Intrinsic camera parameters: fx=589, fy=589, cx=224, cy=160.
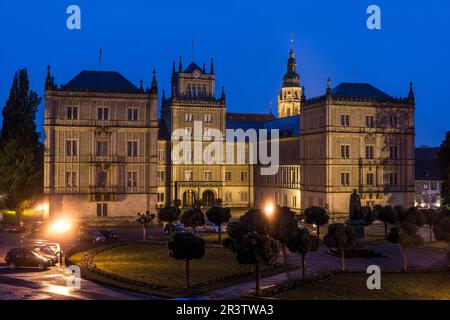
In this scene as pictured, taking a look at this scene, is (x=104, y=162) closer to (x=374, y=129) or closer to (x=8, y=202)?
(x=8, y=202)

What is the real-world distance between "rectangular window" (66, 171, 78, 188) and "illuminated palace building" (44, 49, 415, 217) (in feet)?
0.42

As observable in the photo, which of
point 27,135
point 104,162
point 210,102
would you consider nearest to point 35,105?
point 27,135

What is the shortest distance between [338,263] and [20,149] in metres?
44.7

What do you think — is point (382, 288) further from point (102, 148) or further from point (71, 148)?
point (71, 148)

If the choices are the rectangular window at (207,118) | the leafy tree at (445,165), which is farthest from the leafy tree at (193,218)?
the rectangular window at (207,118)

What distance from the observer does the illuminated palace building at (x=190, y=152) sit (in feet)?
251

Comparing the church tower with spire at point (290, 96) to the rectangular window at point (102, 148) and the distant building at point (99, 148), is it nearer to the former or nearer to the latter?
the distant building at point (99, 148)

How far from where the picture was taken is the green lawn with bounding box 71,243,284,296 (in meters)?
37.5

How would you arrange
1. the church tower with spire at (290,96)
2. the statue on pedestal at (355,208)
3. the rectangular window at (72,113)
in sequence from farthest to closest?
1. the church tower with spire at (290,96)
2. the rectangular window at (72,113)
3. the statue on pedestal at (355,208)

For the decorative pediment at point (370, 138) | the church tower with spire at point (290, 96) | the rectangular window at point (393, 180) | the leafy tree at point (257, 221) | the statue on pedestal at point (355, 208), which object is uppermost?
the church tower with spire at point (290, 96)

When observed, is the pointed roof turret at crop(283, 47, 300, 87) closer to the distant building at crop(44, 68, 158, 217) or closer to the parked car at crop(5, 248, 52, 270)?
the distant building at crop(44, 68, 158, 217)

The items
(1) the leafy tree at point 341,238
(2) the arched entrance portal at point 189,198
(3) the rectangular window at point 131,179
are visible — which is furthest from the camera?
(2) the arched entrance portal at point 189,198

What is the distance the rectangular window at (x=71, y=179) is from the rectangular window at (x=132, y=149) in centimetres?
750

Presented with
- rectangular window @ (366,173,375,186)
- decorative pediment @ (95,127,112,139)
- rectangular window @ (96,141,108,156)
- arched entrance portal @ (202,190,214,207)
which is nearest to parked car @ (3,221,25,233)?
rectangular window @ (96,141,108,156)
